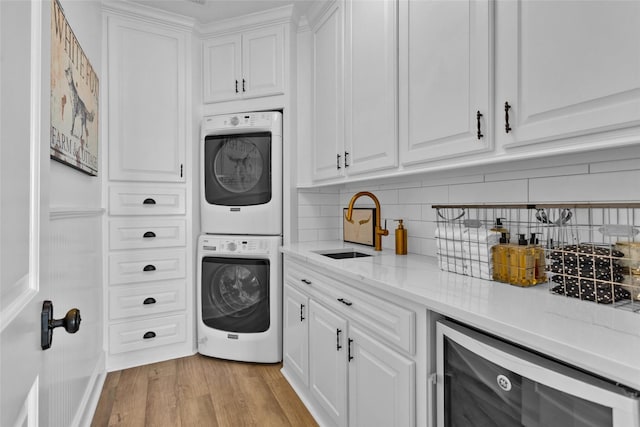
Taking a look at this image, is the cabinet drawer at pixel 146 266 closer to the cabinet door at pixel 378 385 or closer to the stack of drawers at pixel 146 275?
the stack of drawers at pixel 146 275

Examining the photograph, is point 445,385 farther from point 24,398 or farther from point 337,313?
point 24,398

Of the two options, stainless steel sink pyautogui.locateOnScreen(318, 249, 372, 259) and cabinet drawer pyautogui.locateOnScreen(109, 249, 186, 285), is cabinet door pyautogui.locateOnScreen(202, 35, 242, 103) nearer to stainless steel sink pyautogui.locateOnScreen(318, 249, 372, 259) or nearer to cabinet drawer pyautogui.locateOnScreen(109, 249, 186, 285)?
cabinet drawer pyautogui.locateOnScreen(109, 249, 186, 285)

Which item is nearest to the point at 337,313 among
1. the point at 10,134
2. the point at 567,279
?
the point at 567,279

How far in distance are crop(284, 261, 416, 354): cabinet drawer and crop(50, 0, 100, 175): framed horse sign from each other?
1.32m

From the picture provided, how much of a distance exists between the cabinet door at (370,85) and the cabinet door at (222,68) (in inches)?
42.0

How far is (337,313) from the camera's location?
157cm

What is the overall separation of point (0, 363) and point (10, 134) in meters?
0.29

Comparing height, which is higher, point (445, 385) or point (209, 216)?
point (209, 216)

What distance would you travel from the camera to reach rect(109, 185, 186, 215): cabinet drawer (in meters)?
2.51

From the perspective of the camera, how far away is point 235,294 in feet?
8.67

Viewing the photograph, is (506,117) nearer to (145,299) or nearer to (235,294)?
(235,294)

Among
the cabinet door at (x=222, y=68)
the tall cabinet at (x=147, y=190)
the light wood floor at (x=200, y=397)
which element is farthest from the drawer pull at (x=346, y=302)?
the cabinet door at (x=222, y=68)

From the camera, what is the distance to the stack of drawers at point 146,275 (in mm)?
2504

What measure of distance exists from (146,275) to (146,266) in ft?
0.23
